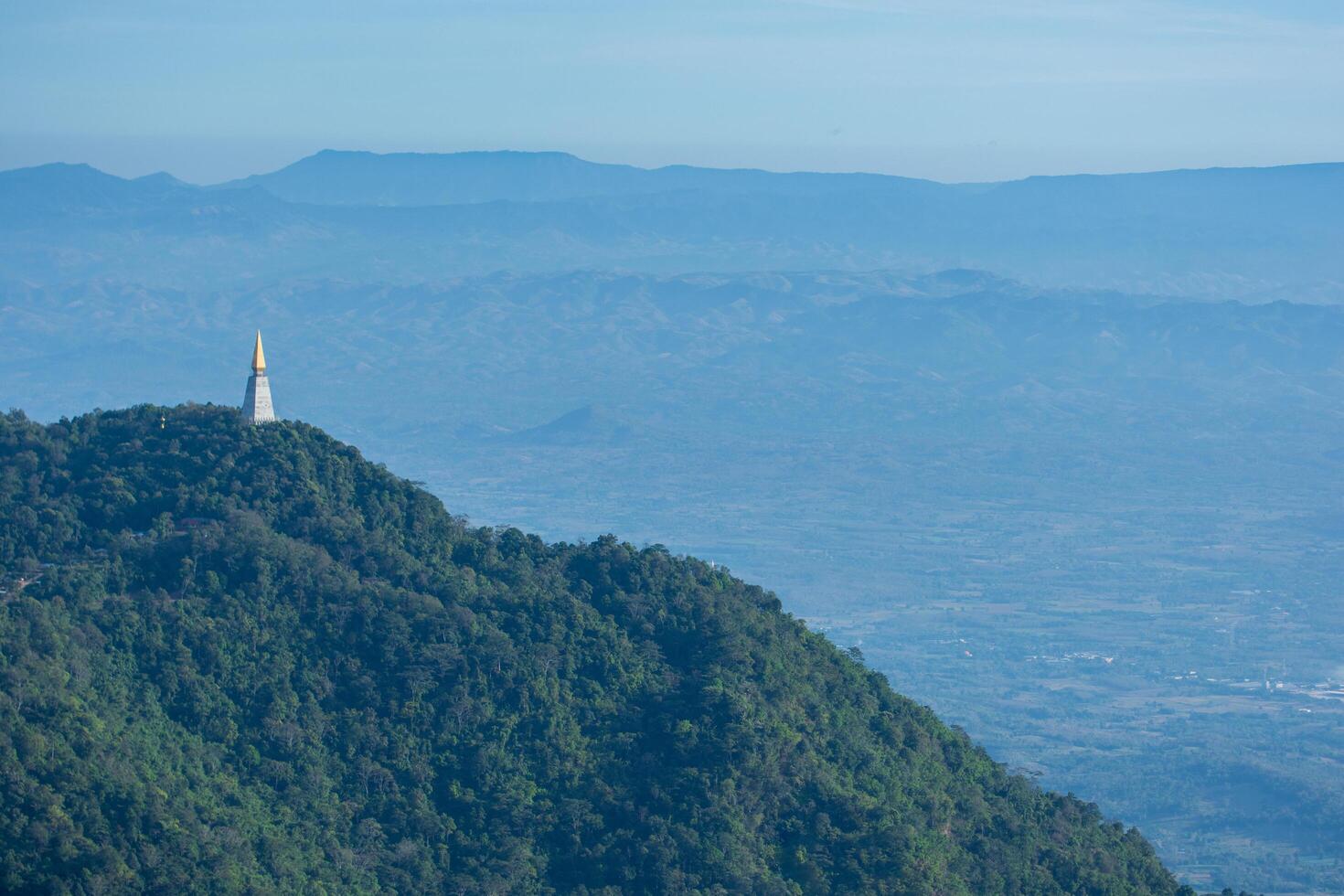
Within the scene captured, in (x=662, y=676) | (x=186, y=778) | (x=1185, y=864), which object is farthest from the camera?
(x=1185, y=864)

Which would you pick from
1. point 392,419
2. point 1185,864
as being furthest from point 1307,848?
point 392,419

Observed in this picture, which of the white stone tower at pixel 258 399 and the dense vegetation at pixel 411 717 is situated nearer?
the dense vegetation at pixel 411 717

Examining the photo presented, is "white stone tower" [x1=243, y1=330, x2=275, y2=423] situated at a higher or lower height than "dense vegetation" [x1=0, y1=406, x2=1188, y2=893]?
higher

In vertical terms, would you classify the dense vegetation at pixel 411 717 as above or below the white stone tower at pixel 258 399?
below

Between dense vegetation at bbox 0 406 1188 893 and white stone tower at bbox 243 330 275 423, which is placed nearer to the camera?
dense vegetation at bbox 0 406 1188 893

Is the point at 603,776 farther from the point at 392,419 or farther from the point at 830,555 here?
the point at 392,419
